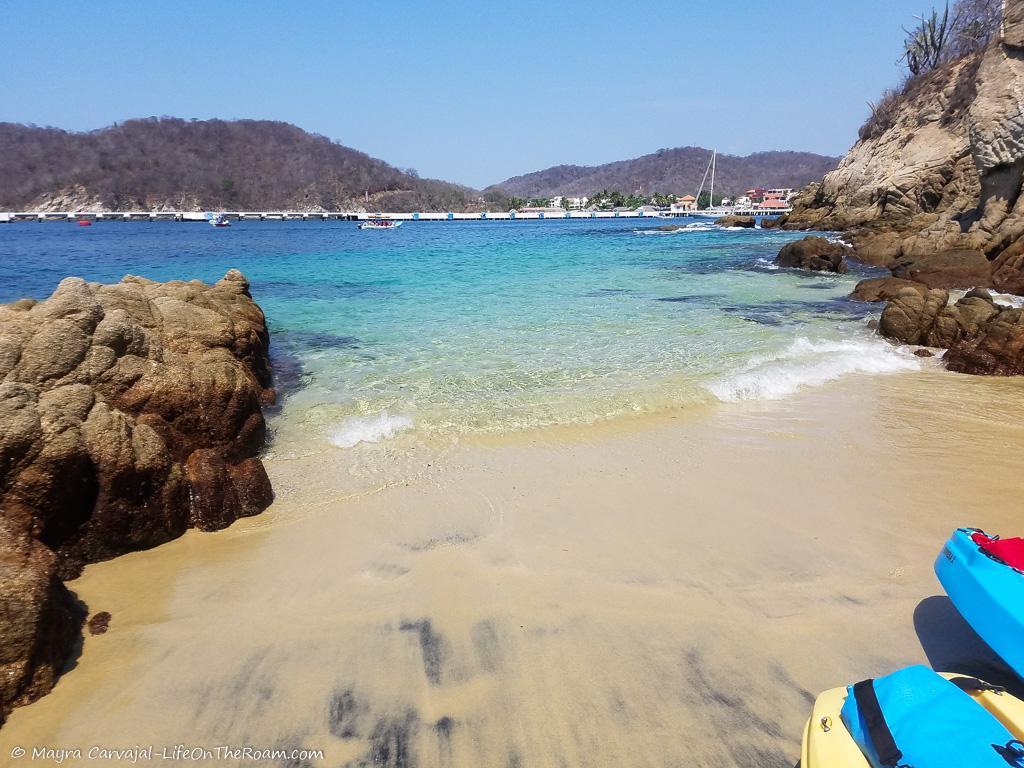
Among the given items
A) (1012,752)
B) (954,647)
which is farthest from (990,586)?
(1012,752)

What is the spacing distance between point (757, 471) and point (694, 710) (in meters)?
3.41

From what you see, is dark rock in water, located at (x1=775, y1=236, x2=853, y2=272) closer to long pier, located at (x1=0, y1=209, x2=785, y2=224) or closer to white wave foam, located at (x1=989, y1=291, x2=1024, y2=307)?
white wave foam, located at (x1=989, y1=291, x2=1024, y2=307)

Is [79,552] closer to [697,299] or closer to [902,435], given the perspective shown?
[902,435]

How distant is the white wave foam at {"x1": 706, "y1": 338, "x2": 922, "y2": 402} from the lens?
28.5ft

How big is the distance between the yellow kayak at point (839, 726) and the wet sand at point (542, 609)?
1.77ft

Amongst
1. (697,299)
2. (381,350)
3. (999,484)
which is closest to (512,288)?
(697,299)

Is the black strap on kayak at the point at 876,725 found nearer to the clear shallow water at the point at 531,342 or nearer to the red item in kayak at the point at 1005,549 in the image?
the red item in kayak at the point at 1005,549

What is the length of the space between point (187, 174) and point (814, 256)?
174 metres

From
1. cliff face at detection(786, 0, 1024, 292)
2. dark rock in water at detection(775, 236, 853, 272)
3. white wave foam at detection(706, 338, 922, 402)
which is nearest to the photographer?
white wave foam at detection(706, 338, 922, 402)

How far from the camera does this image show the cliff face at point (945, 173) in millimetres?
20125

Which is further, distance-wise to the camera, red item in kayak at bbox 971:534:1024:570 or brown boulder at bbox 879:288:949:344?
brown boulder at bbox 879:288:949:344

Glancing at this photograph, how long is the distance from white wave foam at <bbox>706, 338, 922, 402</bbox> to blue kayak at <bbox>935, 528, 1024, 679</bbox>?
488 cm

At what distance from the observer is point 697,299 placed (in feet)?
58.5

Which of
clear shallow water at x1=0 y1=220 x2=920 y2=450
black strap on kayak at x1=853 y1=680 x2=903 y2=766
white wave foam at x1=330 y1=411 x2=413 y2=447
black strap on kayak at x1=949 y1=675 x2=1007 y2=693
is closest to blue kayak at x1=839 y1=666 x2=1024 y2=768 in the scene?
black strap on kayak at x1=853 y1=680 x2=903 y2=766
